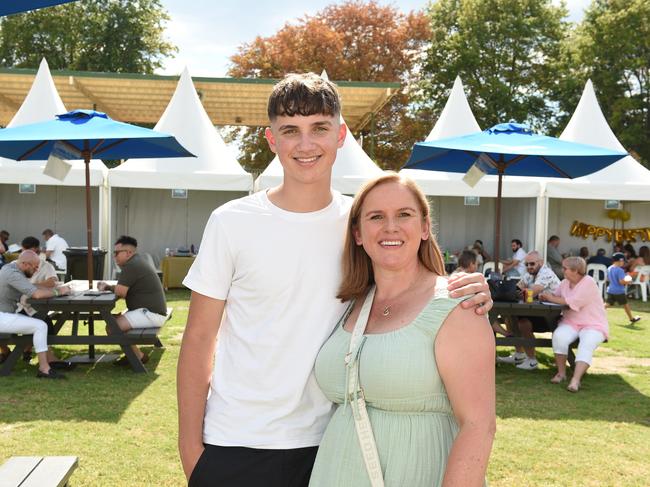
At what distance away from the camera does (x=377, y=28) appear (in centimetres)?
2889

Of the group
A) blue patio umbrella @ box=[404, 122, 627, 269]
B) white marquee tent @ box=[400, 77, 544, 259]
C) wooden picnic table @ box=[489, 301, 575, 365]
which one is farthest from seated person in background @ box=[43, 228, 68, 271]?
wooden picnic table @ box=[489, 301, 575, 365]

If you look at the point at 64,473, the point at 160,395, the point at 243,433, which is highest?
the point at 243,433

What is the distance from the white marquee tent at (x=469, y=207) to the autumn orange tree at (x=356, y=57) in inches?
420

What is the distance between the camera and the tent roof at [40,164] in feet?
44.9

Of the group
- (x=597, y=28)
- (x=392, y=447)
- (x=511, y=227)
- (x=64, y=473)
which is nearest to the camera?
(x=392, y=447)

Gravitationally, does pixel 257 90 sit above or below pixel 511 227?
above

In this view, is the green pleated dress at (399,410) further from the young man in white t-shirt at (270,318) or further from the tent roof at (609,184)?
the tent roof at (609,184)

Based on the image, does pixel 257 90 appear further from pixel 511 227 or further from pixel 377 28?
pixel 377 28

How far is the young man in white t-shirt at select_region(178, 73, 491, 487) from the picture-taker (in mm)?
1899

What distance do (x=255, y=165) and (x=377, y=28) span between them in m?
7.84

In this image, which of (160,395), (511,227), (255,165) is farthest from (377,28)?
(160,395)

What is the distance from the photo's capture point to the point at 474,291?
181 centimetres

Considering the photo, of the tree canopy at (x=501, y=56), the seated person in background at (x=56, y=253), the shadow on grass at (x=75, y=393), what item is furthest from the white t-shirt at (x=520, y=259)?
the tree canopy at (x=501, y=56)

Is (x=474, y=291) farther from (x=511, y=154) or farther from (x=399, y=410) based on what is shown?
(x=511, y=154)
